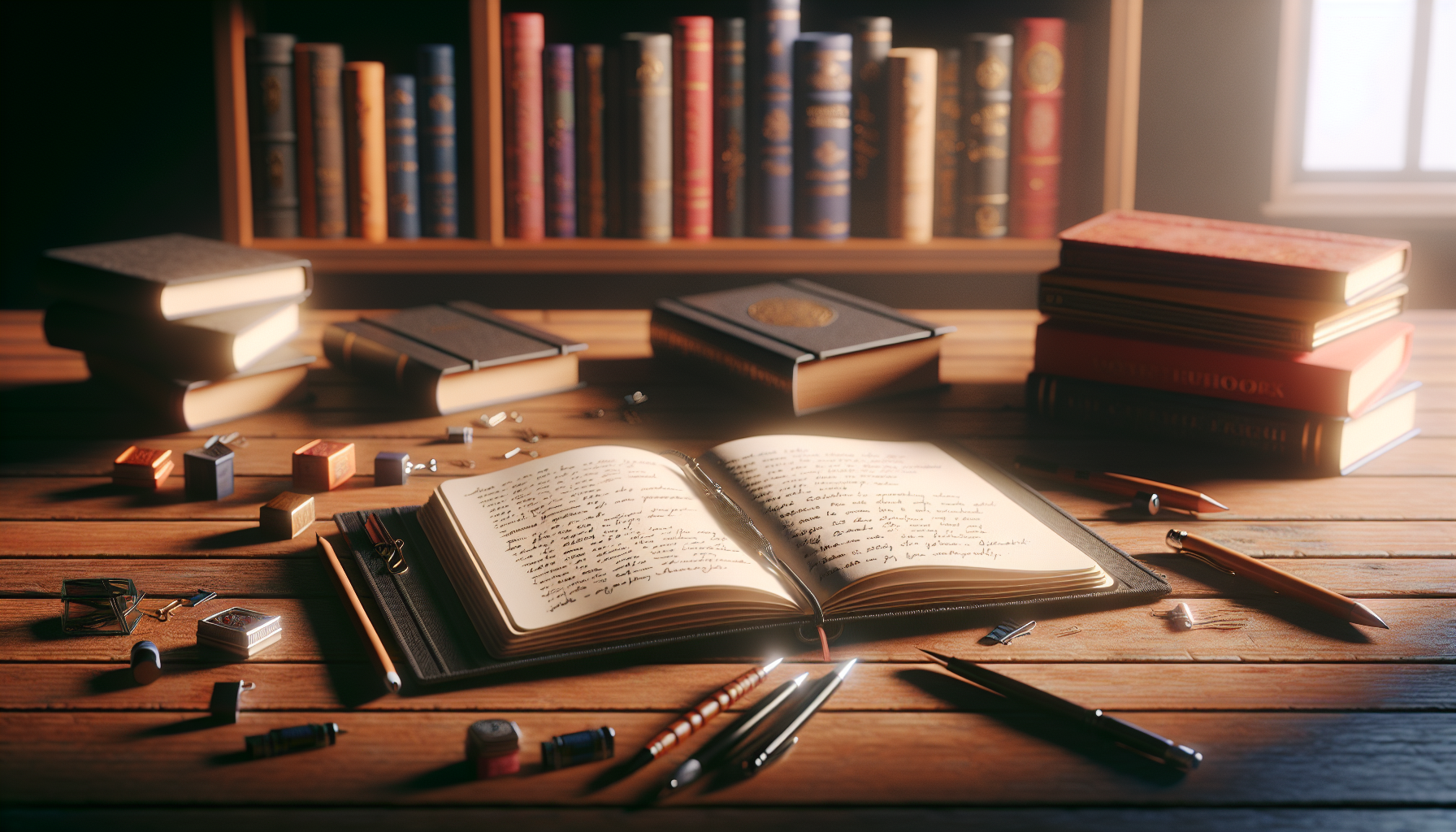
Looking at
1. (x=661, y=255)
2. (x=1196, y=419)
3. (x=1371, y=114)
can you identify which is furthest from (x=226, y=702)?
(x=1371, y=114)

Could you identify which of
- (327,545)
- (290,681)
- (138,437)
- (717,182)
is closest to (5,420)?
(138,437)

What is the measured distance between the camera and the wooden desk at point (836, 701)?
1.91 feet

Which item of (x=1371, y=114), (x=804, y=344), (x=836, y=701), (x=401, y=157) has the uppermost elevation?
(x=1371, y=114)

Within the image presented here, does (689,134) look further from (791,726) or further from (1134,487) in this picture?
(791,726)

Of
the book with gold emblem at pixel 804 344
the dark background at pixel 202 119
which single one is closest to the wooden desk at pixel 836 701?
the book with gold emblem at pixel 804 344

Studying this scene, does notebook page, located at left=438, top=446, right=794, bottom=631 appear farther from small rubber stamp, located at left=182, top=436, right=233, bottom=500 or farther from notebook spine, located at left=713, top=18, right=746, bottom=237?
notebook spine, located at left=713, top=18, right=746, bottom=237

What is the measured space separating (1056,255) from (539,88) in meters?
0.85

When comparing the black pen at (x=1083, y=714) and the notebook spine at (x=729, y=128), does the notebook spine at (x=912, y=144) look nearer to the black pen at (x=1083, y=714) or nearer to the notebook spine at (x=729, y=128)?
the notebook spine at (x=729, y=128)

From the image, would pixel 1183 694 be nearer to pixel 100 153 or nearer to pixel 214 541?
pixel 214 541

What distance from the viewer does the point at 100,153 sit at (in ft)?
7.27

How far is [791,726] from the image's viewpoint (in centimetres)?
64

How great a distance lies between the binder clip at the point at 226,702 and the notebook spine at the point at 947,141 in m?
1.49

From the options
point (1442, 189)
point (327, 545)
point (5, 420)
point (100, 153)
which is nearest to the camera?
point (327, 545)

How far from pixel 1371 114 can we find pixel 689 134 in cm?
152
